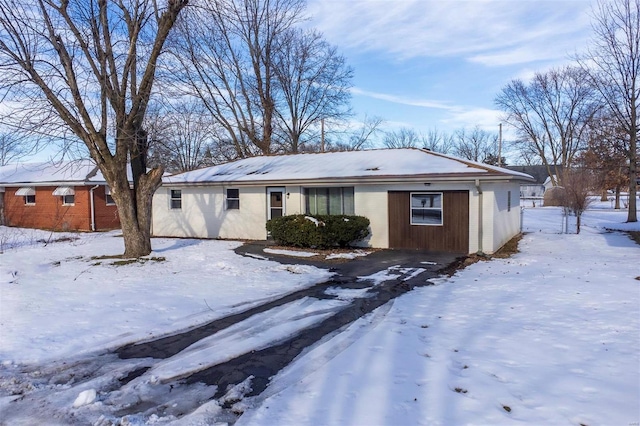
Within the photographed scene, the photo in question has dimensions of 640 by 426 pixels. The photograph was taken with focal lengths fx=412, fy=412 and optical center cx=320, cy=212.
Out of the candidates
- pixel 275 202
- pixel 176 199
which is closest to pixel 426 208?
pixel 275 202

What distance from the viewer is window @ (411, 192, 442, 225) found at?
13.4 meters

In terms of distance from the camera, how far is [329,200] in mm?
15195

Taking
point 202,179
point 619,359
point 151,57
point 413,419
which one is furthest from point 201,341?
point 202,179

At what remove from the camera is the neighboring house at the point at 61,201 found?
74.8ft

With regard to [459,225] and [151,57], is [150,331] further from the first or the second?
[459,225]

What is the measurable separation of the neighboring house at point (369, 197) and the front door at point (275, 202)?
0.13ft

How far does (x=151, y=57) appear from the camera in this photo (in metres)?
11.0

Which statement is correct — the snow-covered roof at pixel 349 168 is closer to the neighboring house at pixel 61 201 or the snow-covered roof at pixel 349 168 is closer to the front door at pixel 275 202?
the front door at pixel 275 202

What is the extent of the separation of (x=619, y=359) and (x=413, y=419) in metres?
2.84

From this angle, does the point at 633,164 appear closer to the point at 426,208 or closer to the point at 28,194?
the point at 426,208

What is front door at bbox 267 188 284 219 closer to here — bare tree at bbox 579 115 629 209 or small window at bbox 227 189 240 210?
small window at bbox 227 189 240 210

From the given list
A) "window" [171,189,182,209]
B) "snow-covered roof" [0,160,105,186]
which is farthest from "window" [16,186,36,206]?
"window" [171,189,182,209]

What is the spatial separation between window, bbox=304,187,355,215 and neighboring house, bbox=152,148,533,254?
0.04 m

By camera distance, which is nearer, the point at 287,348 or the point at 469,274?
the point at 287,348
